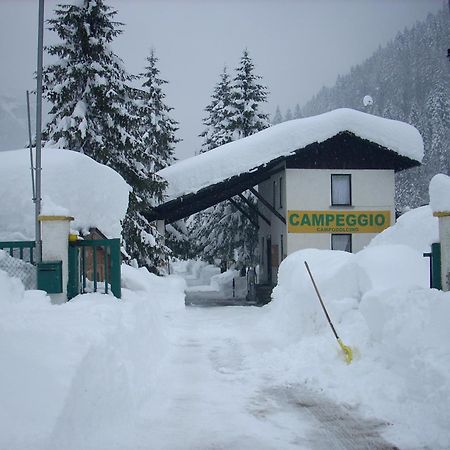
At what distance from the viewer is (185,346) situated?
10172mm

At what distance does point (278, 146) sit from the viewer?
19.6 m

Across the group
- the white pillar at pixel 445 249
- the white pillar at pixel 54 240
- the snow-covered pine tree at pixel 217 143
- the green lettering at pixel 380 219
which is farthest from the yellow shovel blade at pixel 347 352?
the snow-covered pine tree at pixel 217 143

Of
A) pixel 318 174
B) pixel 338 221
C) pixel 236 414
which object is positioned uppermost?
pixel 318 174

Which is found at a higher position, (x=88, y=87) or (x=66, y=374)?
(x=88, y=87)

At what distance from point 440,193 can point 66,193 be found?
24.6ft

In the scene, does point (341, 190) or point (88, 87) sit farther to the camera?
point (341, 190)

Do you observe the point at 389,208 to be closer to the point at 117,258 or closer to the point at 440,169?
the point at 117,258

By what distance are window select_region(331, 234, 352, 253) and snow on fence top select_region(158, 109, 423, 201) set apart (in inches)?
167

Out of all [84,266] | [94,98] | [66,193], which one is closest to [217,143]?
[94,98]

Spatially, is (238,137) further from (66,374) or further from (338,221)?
(66,374)

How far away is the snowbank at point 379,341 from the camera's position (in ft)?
17.3

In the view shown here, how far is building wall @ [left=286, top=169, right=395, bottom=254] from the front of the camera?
20.7m

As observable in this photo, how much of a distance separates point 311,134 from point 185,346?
12.5m

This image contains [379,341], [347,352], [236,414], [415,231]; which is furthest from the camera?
[415,231]
